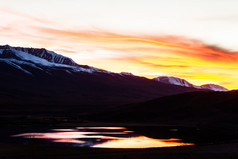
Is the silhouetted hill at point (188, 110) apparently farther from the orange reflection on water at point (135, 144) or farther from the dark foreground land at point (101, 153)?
the dark foreground land at point (101, 153)

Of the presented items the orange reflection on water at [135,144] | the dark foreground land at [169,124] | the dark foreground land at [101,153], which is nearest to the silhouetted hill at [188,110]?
the dark foreground land at [169,124]

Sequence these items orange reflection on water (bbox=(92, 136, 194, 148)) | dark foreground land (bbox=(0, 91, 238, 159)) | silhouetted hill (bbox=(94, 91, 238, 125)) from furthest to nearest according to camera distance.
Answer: silhouetted hill (bbox=(94, 91, 238, 125)) < orange reflection on water (bbox=(92, 136, 194, 148)) < dark foreground land (bbox=(0, 91, 238, 159))

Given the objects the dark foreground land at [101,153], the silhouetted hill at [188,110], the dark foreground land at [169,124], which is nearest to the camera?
the dark foreground land at [101,153]

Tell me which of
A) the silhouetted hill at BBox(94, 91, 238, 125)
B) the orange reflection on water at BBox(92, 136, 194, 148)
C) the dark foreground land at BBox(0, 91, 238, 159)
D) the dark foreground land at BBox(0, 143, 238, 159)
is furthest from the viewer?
the silhouetted hill at BBox(94, 91, 238, 125)

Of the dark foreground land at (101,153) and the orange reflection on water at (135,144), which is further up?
the dark foreground land at (101,153)

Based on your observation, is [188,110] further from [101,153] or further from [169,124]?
[101,153]

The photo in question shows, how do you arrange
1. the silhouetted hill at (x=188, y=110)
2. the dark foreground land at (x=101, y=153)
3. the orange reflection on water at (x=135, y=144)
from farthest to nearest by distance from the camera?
the silhouetted hill at (x=188, y=110) < the orange reflection on water at (x=135, y=144) < the dark foreground land at (x=101, y=153)

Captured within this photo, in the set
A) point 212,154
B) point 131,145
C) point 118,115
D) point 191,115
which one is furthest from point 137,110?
point 212,154

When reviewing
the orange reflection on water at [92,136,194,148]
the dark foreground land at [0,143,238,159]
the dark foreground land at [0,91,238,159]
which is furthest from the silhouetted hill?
the dark foreground land at [0,143,238,159]

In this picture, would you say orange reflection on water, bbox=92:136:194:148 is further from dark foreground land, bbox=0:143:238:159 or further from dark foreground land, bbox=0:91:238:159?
dark foreground land, bbox=0:143:238:159

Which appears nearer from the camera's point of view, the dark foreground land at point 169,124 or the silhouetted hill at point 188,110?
the dark foreground land at point 169,124

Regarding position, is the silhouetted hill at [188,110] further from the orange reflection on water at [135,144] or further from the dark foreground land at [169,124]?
the orange reflection on water at [135,144]

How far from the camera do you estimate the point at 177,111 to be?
114938 millimetres

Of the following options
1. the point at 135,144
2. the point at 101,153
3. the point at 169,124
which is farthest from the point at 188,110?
the point at 101,153
